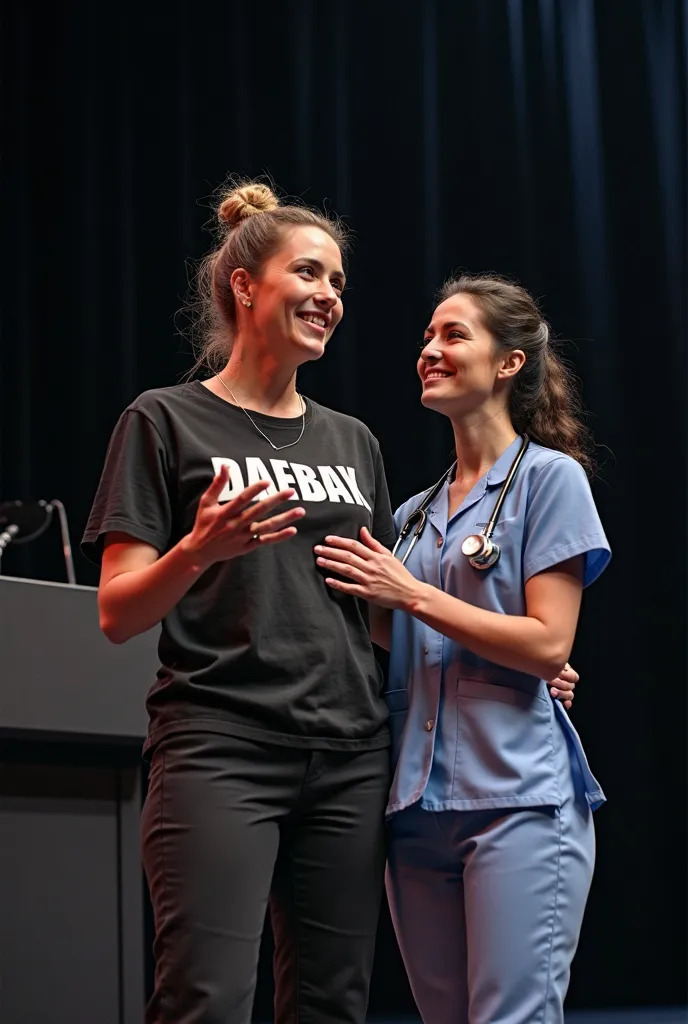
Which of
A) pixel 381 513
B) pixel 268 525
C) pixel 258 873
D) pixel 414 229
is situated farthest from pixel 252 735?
pixel 414 229

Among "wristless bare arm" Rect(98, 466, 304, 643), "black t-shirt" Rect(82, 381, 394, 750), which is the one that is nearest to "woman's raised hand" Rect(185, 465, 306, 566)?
"wristless bare arm" Rect(98, 466, 304, 643)

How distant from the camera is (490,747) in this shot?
67.5 inches

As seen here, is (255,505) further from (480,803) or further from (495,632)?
(480,803)

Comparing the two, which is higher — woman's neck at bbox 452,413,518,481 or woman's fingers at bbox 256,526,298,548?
woman's neck at bbox 452,413,518,481

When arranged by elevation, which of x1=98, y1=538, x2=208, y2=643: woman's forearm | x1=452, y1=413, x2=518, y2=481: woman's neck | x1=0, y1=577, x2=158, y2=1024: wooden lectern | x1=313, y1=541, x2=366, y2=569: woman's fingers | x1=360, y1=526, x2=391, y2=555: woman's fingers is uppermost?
x1=452, y1=413, x2=518, y2=481: woman's neck

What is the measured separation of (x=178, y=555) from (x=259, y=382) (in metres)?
0.43

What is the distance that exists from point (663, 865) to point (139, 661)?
6.10ft

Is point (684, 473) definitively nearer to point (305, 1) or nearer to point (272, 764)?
point (305, 1)

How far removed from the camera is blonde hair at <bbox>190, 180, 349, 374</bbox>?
1.85m

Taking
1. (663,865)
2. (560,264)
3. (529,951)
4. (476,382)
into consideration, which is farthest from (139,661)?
(560,264)

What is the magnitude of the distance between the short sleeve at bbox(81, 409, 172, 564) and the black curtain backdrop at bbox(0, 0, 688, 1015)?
2.40m

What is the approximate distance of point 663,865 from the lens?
3656 mm

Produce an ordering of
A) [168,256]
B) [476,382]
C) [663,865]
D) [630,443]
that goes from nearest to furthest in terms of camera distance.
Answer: [476,382] → [663,865] → [630,443] → [168,256]

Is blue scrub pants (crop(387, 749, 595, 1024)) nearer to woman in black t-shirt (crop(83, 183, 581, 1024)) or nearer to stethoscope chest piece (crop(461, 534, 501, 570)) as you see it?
woman in black t-shirt (crop(83, 183, 581, 1024))
